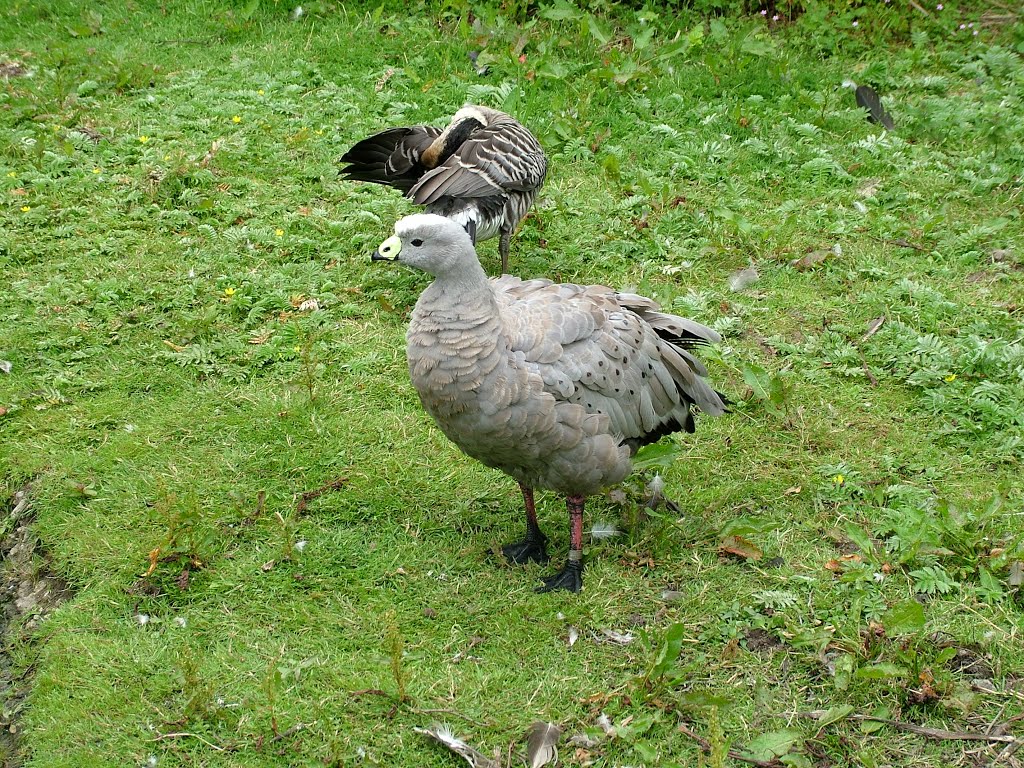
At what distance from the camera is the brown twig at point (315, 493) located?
4.71 metres

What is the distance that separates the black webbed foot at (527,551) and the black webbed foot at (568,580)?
5.9 inches

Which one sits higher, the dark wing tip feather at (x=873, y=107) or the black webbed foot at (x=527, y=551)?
the dark wing tip feather at (x=873, y=107)

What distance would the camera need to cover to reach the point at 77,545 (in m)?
4.46

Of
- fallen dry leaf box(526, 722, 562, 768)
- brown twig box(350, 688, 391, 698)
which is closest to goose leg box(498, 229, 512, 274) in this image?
brown twig box(350, 688, 391, 698)

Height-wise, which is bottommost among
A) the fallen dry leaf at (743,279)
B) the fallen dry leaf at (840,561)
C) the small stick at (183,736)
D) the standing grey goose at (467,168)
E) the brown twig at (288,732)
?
the fallen dry leaf at (840,561)

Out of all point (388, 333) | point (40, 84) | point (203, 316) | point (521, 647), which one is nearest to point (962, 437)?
point (521, 647)

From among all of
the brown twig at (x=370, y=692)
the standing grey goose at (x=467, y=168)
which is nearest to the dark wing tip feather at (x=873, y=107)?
the standing grey goose at (x=467, y=168)

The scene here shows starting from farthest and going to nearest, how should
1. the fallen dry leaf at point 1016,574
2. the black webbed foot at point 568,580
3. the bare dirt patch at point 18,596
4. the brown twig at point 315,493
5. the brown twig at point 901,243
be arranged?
1. the brown twig at point 901,243
2. the brown twig at point 315,493
3. the black webbed foot at point 568,580
4. the fallen dry leaf at point 1016,574
5. the bare dirt patch at point 18,596

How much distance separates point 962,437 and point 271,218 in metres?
4.60

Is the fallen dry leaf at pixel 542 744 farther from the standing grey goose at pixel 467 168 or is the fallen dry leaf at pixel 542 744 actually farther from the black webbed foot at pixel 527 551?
the standing grey goose at pixel 467 168

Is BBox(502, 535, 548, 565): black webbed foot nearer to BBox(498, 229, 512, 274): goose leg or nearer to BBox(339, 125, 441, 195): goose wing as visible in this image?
BBox(498, 229, 512, 274): goose leg

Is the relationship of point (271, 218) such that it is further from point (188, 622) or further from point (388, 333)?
point (188, 622)

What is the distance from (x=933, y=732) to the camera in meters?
3.68

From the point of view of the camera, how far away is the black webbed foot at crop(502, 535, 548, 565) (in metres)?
4.53
